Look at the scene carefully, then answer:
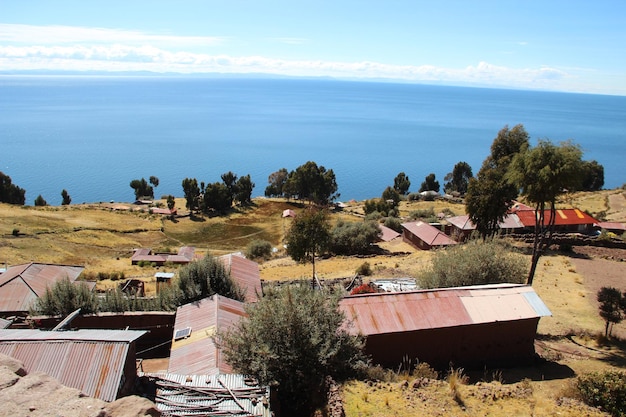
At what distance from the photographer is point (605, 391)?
1098 cm

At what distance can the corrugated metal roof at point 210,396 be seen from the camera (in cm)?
872

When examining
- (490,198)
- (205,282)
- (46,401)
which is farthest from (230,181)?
(46,401)

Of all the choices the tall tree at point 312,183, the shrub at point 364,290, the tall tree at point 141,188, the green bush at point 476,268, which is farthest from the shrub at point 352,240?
the tall tree at point 141,188

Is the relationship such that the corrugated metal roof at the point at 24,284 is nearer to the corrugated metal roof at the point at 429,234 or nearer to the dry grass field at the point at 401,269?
the dry grass field at the point at 401,269

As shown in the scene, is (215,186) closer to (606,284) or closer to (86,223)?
(86,223)

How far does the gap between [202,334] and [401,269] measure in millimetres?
17951

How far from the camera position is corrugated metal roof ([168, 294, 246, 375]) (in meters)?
11.3

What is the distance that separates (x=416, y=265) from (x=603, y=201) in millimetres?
44329

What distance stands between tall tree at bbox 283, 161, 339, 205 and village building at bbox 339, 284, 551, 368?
2772 inches

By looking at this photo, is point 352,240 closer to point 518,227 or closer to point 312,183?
point 518,227

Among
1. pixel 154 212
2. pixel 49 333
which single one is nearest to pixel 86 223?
pixel 154 212

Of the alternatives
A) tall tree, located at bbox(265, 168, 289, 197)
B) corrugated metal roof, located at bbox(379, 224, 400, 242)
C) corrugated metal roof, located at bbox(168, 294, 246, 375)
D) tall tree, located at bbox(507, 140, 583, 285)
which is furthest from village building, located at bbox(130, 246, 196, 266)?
tall tree, located at bbox(265, 168, 289, 197)

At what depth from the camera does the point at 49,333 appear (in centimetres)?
1005

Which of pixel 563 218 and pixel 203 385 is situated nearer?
pixel 203 385
